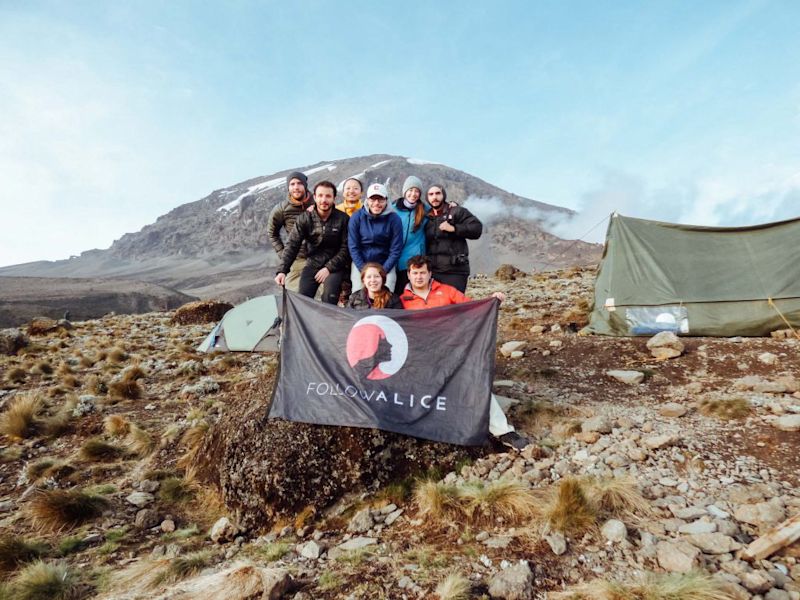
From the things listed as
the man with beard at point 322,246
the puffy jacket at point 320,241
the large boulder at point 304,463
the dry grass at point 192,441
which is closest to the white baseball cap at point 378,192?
the man with beard at point 322,246

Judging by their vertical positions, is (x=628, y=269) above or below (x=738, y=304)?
above

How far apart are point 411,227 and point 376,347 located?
2377 millimetres

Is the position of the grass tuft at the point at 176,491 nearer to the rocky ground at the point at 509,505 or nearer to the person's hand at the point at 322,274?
the rocky ground at the point at 509,505

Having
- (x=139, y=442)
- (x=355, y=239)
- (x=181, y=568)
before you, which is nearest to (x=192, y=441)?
(x=139, y=442)

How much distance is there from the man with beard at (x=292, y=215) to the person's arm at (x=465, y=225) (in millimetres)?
2407

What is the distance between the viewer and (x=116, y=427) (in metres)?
7.36

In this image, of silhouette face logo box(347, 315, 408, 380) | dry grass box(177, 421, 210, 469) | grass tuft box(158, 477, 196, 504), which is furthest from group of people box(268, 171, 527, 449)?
grass tuft box(158, 477, 196, 504)

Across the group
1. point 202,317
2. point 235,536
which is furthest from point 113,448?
point 202,317

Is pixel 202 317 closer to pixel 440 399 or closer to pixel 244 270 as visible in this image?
pixel 440 399

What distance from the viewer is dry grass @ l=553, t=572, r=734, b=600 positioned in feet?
8.25

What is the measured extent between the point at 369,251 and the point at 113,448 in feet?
16.4

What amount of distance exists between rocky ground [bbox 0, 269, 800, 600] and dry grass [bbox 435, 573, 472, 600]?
1 cm

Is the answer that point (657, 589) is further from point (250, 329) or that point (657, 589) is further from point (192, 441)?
point (250, 329)

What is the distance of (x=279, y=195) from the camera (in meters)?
189
